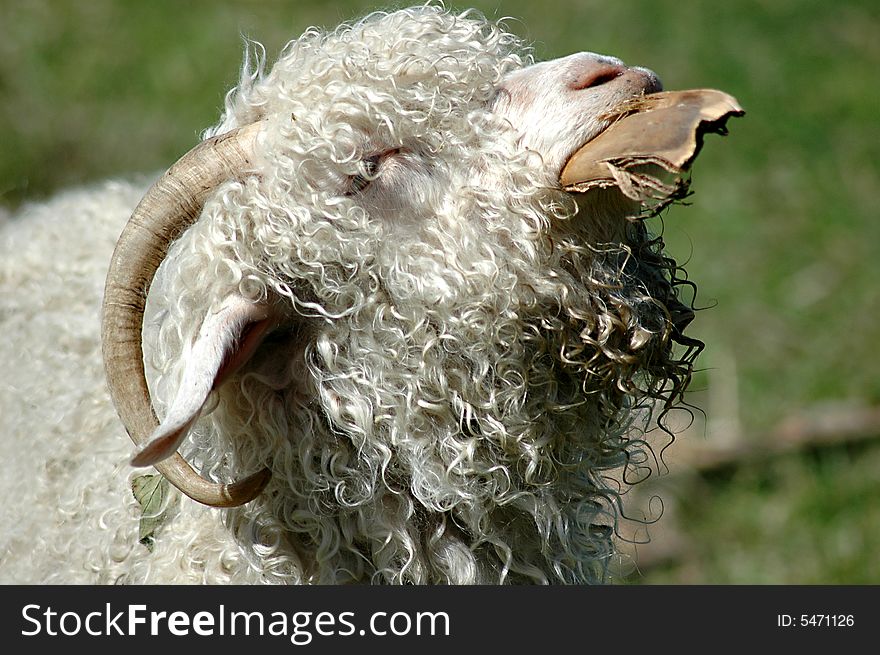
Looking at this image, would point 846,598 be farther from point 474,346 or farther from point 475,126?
point 475,126

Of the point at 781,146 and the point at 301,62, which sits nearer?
the point at 301,62

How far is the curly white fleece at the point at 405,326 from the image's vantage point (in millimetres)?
1985

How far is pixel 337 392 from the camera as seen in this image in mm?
2037

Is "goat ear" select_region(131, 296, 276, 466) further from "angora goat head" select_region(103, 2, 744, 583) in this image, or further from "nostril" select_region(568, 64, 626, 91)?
"nostril" select_region(568, 64, 626, 91)

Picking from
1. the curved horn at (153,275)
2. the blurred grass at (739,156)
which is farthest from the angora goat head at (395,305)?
the blurred grass at (739,156)

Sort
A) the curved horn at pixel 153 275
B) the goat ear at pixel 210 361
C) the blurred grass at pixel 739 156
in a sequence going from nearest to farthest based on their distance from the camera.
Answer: the goat ear at pixel 210 361, the curved horn at pixel 153 275, the blurred grass at pixel 739 156

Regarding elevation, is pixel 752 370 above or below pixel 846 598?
below

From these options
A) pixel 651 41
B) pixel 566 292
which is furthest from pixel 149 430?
pixel 651 41

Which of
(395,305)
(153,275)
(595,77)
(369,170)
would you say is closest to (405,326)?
(395,305)

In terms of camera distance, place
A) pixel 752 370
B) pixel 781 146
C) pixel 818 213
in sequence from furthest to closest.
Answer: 1. pixel 781 146
2. pixel 818 213
3. pixel 752 370

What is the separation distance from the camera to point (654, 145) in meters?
1.82

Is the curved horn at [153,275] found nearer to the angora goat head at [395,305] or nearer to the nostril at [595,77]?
the angora goat head at [395,305]

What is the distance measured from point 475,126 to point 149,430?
0.79 m

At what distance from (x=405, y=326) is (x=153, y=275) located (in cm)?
46
